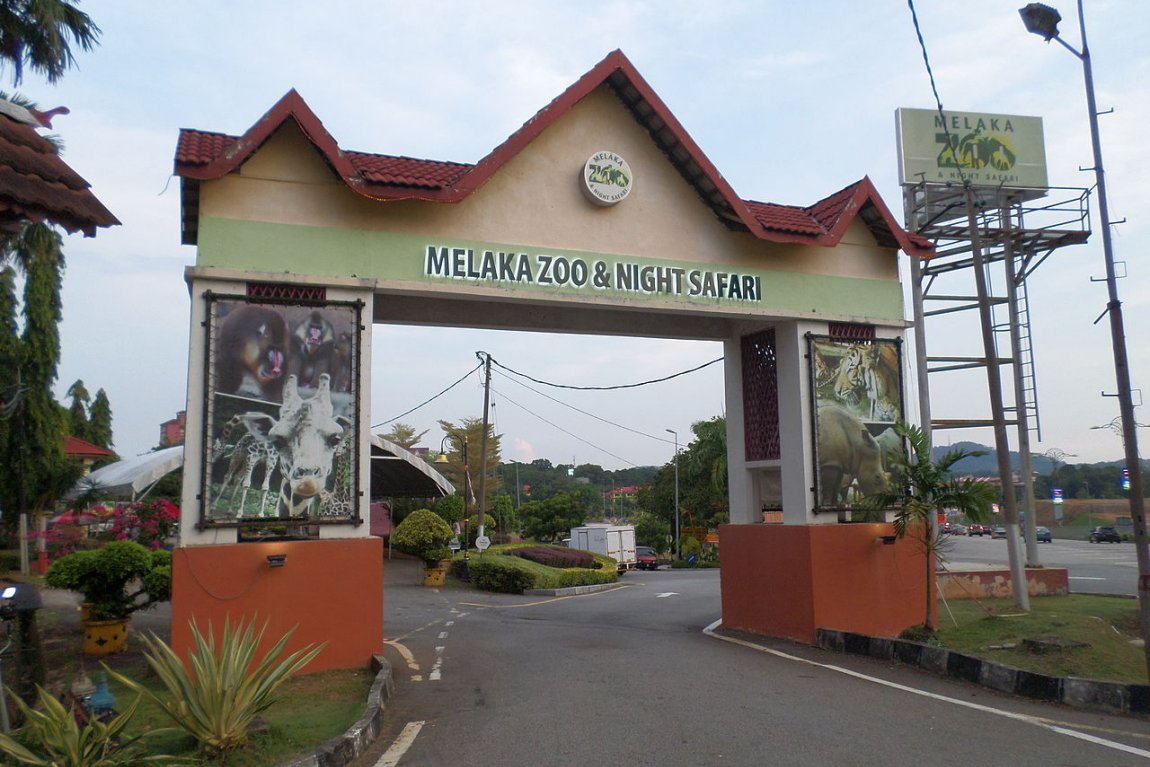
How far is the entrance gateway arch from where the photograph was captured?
393 inches

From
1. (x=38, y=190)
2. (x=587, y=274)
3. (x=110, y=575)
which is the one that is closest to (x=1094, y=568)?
(x=587, y=274)

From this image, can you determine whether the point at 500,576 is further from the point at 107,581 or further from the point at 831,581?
the point at 107,581

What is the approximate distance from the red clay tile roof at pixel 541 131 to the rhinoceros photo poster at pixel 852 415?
172 cm

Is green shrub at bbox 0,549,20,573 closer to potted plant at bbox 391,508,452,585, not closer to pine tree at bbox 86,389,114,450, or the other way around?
potted plant at bbox 391,508,452,585

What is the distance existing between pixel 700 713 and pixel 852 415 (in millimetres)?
6572

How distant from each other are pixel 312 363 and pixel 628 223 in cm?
486

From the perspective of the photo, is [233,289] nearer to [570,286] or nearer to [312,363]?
[312,363]

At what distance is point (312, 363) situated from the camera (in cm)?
1045

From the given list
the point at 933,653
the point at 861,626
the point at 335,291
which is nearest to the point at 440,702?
the point at 335,291

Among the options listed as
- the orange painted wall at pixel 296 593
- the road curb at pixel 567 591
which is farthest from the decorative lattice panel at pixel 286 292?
the road curb at pixel 567 591

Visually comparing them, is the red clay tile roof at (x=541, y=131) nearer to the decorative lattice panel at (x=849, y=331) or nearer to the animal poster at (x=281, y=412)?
the decorative lattice panel at (x=849, y=331)

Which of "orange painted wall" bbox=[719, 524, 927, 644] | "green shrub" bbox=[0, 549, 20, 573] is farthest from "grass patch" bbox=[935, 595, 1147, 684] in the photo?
"green shrub" bbox=[0, 549, 20, 573]

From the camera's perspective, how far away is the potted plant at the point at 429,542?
89.3ft

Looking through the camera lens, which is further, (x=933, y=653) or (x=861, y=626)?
(x=861, y=626)
